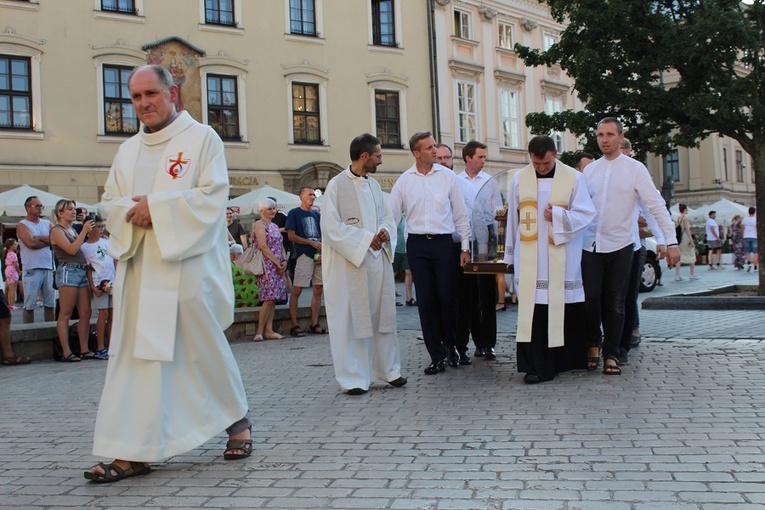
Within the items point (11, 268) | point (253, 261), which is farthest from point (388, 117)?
point (253, 261)

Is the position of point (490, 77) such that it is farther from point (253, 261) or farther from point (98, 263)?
point (98, 263)

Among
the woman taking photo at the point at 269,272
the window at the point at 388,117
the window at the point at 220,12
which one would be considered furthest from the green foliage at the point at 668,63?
the window at the point at 388,117

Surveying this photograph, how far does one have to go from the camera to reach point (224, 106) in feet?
97.0

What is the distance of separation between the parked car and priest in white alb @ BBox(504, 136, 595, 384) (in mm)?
10330

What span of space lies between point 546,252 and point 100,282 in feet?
17.9

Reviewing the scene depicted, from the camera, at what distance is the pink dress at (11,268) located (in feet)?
62.4

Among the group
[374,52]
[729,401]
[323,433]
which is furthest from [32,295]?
[374,52]

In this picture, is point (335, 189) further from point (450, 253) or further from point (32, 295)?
point (32, 295)

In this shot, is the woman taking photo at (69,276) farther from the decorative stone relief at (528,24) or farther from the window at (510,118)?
the decorative stone relief at (528,24)

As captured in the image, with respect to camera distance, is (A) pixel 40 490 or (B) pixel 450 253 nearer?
(A) pixel 40 490

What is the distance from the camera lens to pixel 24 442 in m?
5.86

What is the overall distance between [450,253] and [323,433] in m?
2.87

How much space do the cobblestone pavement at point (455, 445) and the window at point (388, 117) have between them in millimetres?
25100

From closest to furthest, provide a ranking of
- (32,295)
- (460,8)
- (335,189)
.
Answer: (335,189) < (32,295) < (460,8)
